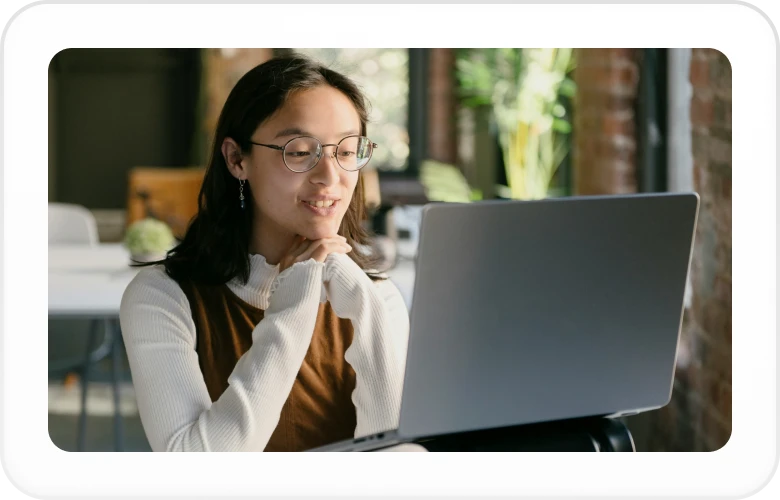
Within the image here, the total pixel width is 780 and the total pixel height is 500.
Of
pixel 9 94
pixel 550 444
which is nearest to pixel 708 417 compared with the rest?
pixel 550 444

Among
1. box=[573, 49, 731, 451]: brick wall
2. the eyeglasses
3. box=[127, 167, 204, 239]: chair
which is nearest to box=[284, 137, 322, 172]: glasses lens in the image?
the eyeglasses

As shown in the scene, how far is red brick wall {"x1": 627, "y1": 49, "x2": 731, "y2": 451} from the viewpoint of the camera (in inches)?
66.9

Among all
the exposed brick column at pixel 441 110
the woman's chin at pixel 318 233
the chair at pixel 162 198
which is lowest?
the woman's chin at pixel 318 233

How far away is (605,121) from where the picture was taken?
2.62m

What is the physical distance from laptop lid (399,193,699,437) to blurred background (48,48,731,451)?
0.43 meters

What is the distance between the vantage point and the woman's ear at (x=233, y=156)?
134 cm

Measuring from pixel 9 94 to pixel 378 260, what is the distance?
54cm

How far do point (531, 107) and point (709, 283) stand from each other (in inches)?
86.7

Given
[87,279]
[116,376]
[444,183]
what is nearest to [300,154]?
[87,279]

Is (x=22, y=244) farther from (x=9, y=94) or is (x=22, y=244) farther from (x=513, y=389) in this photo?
(x=513, y=389)

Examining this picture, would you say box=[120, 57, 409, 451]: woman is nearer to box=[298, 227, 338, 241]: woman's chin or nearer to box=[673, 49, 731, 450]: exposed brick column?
box=[298, 227, 338, 241]: woman's chin

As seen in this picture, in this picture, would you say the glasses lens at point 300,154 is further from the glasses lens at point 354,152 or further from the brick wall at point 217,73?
the brick wall at point 217,73

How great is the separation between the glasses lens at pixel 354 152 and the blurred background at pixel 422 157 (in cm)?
7

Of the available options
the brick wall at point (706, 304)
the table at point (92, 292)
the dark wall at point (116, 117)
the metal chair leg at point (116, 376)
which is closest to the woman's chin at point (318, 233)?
the brick wall at point (706, 304)
